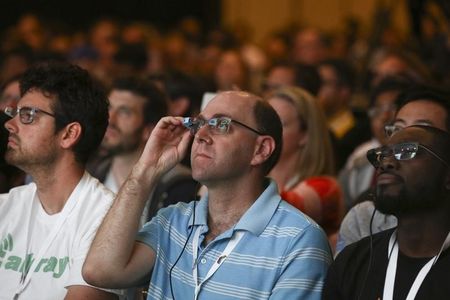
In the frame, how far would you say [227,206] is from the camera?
170 inches

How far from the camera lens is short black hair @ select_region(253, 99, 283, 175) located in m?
4.43

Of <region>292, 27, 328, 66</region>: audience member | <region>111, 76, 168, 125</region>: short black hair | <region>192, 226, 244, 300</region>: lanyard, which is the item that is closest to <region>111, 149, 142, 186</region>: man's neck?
<region>111, 76, 168, 125</region>: short black hair

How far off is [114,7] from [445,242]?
15390mm

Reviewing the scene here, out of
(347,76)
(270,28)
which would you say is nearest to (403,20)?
(270,28)

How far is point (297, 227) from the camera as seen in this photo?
13.6 feet

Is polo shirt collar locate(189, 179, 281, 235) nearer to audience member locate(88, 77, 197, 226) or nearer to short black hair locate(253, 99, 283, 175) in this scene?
short black hair locate(253, 99, 283, 175)

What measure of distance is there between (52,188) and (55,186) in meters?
0.02

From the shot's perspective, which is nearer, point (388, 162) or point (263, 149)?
point (388, 162)

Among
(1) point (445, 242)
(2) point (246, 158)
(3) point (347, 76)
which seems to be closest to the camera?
(1) point (445, 242)

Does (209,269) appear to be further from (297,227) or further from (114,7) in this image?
(114,7)

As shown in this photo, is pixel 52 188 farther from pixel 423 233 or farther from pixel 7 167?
pixel 423 233

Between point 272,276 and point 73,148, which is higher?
point 73,148

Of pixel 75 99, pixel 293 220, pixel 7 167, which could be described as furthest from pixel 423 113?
pixel 7 167

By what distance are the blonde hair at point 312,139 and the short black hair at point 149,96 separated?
73 centimetres
